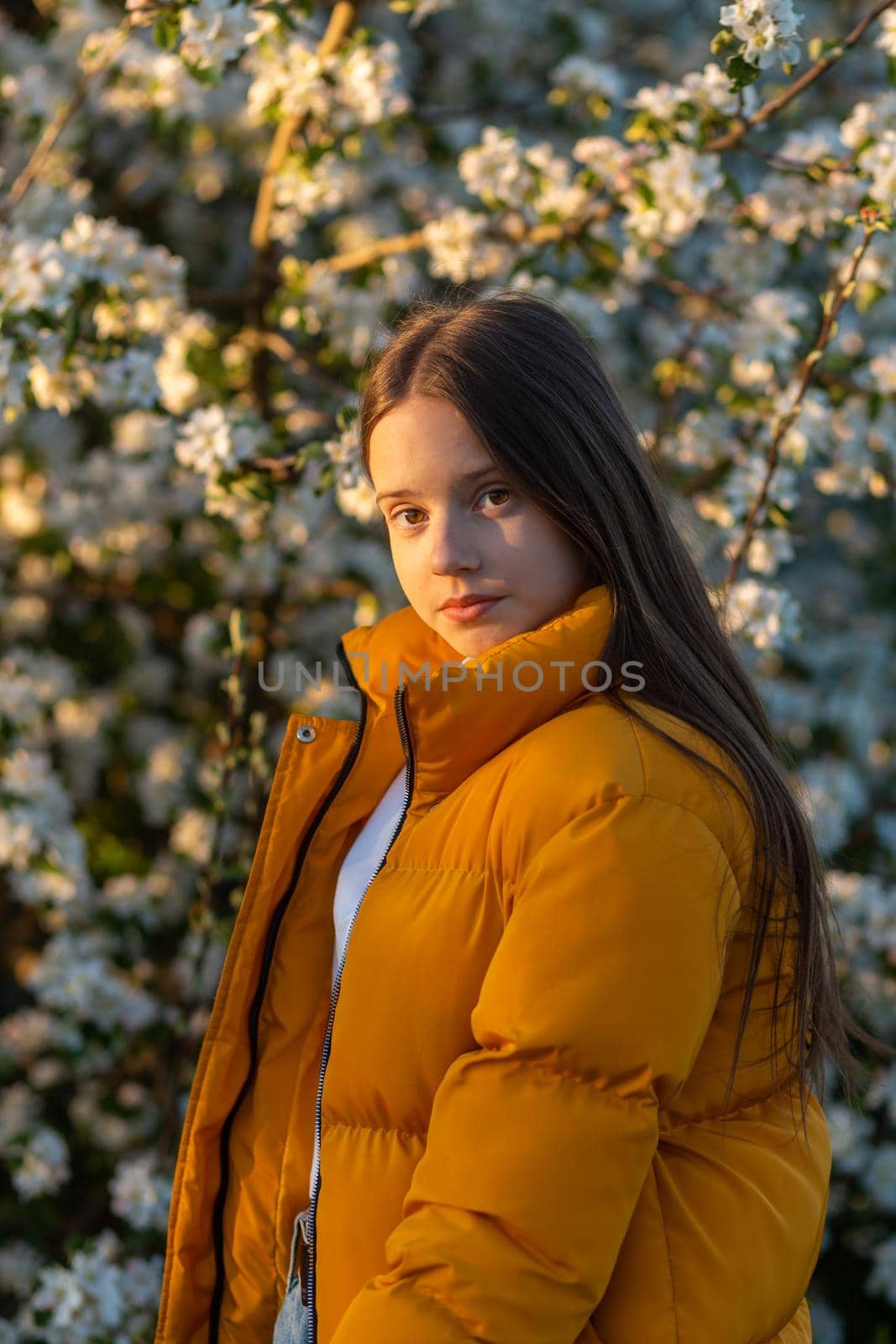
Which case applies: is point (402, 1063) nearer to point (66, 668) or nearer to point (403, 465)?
point (403, 465)

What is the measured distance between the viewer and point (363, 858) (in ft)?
4.31

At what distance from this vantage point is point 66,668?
3.13m

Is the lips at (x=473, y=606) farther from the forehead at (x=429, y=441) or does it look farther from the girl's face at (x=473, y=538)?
the forehead at (x=429, y=441)

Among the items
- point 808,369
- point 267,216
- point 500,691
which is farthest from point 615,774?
point 267,216

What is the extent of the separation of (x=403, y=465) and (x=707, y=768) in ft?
1.36

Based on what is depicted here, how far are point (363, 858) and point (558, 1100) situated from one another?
45cm

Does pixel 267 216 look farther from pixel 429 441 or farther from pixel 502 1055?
pixel 502 1055

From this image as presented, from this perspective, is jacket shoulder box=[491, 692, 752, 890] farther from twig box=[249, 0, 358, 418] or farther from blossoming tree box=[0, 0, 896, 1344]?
twig box=[249, 0, 358, 418]

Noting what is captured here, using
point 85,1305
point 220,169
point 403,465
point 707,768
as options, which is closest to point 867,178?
point 403,465

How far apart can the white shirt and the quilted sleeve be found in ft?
1.09

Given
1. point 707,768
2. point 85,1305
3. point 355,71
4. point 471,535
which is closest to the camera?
point 707,768

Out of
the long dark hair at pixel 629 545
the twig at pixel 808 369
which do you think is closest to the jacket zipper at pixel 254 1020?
the long dark hair at pixel 629 545

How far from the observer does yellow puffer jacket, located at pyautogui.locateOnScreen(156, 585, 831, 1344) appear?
0.92 metres

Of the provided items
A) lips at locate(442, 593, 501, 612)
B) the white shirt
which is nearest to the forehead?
lips at locate(442, 593, 501, 612)
